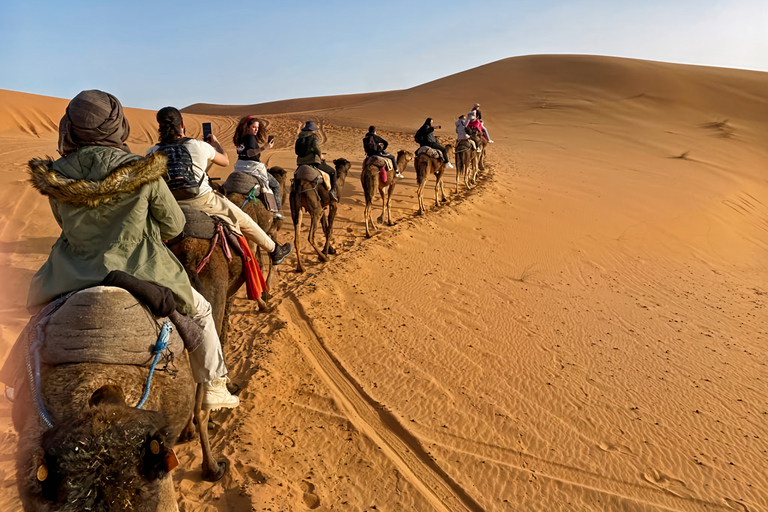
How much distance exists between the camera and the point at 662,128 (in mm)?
31109

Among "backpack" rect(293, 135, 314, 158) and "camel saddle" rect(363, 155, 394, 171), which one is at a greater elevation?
"backpack" rect(293, 135, 314, 158)

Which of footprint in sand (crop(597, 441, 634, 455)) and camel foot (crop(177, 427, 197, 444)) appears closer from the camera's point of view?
camel foot (crop(177, 427, 197, 444))

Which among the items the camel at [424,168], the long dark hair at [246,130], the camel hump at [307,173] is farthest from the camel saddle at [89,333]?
the camel at [424,168]

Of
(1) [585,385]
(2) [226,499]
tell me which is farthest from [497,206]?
(2) [226,499]

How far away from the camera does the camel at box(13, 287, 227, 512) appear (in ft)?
6.41

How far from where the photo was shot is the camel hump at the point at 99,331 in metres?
2.28

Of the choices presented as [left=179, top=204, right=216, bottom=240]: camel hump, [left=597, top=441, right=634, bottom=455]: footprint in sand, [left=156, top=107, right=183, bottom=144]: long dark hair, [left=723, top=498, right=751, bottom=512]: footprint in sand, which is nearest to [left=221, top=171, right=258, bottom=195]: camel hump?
[left=179, top=204, right=216, bottom=240]: camel hump

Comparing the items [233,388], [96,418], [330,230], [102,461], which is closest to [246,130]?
[330,230]

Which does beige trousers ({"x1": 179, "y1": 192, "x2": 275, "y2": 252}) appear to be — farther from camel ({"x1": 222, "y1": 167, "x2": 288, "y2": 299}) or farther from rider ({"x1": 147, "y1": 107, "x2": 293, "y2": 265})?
camel ({"x1": 222, "y1": 167, "x2": 288, "y2": 299})

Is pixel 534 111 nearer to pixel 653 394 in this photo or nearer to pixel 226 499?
pixel 653 394

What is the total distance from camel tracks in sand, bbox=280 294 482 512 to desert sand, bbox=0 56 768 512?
2cm

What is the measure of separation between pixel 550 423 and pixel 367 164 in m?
8.08

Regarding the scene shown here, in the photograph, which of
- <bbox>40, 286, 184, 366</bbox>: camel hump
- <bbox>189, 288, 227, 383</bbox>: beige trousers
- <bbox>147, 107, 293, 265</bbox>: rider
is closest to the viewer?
<bbox>40, 286, 184, 366</bbox>: camel hump

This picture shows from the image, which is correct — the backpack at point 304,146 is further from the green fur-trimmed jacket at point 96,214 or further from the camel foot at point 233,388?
the green fur-trimmed jacket at point 96,214
